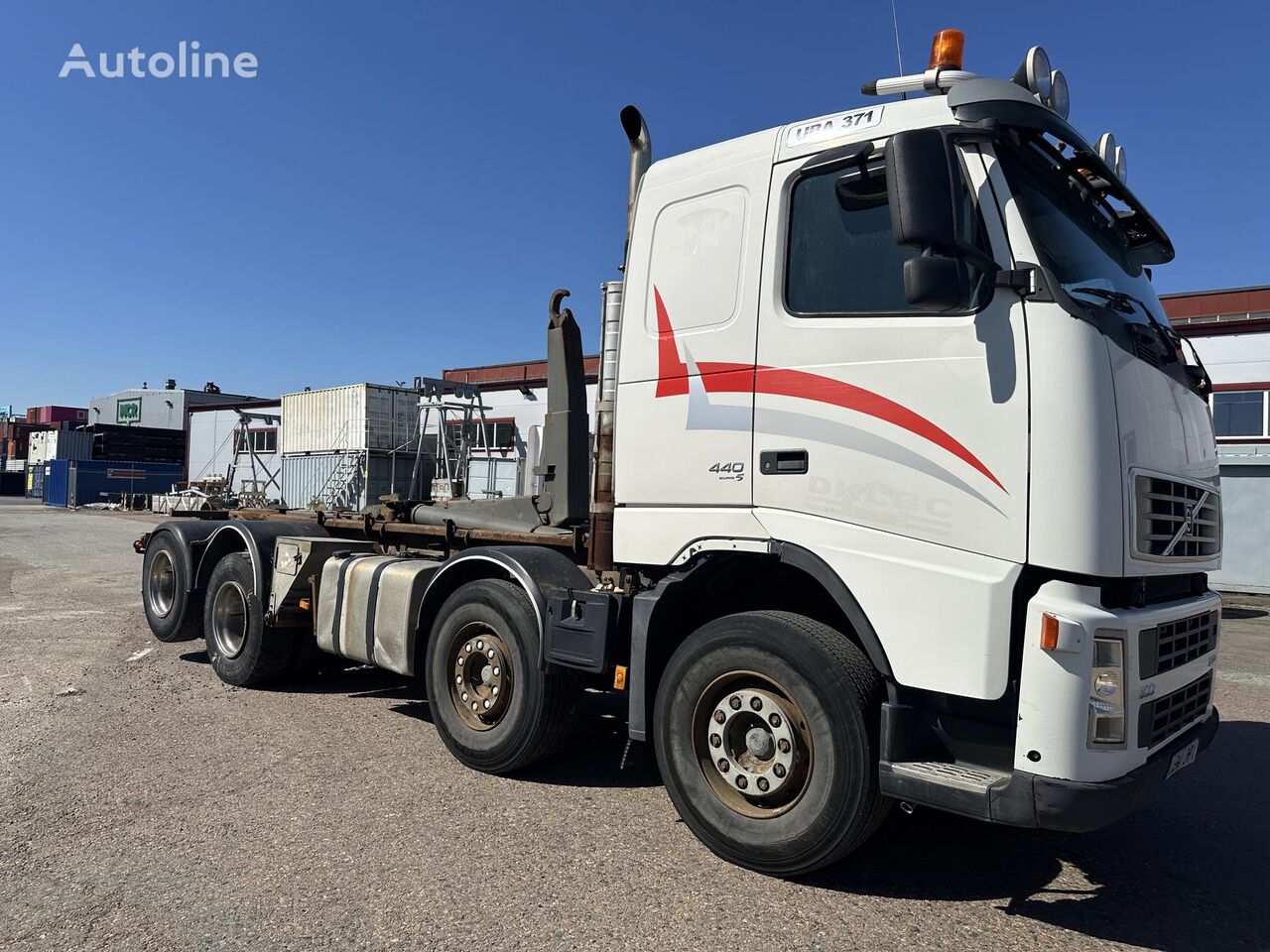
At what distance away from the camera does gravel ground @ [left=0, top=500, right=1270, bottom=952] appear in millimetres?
A: 3287

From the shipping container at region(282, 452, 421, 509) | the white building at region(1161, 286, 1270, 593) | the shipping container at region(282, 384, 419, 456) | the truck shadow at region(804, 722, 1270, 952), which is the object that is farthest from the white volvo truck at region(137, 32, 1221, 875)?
the shipping container at region(282, 384, 419, 456)

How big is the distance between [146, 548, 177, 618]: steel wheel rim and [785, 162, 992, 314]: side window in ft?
22.6

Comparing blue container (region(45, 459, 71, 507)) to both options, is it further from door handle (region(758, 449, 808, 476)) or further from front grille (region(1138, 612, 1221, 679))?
front grille (region(1138, 612, 1221, 679))

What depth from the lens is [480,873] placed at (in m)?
3.72

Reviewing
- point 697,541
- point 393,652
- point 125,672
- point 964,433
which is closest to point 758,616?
point 697,541

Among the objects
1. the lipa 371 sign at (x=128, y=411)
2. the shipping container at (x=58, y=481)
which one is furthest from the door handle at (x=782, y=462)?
the lipa 371 sign at (x=128, y=411)

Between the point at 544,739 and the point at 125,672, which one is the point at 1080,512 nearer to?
the point at 544,739

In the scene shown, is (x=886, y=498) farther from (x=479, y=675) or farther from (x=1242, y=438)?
(x=1242, y=438)

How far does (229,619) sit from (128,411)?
66655 millimetres

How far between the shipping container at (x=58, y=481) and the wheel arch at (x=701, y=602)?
50.5m

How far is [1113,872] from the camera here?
13.0ft

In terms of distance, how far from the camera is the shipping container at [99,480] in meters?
45.5

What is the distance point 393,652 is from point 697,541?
261cm

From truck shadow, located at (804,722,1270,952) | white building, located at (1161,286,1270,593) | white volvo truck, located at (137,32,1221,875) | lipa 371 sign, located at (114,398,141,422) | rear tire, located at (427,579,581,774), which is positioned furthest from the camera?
lipa 371 sign, located at (114,398,141,422)
